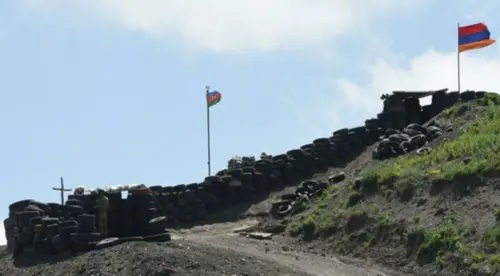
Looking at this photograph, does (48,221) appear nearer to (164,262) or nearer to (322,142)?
(164,262)

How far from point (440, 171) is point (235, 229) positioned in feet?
17.0

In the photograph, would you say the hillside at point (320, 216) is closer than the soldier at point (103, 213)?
Yes

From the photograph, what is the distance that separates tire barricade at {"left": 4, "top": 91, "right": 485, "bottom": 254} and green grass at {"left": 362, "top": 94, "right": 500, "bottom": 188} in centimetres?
130

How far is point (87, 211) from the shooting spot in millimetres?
24375

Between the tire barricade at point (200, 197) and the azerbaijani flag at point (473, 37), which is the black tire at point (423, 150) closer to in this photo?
the tire barricade at point (200, 197)

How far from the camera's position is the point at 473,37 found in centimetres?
3338

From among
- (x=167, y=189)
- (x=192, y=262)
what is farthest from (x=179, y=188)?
(x=192, y=262)

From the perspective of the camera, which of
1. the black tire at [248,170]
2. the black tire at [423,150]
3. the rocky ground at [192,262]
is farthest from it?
the black tire at [248,170]

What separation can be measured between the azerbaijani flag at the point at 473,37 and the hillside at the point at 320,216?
2.00 m

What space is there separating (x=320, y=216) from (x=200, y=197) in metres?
5.01

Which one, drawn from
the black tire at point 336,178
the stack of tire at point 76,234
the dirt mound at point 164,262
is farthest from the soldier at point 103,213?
the black tire at point 336,178

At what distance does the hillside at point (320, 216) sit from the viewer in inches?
771

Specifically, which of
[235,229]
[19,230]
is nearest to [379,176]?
[235,229]

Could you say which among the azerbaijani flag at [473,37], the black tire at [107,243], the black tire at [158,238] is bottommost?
the black tire at [107,243]
